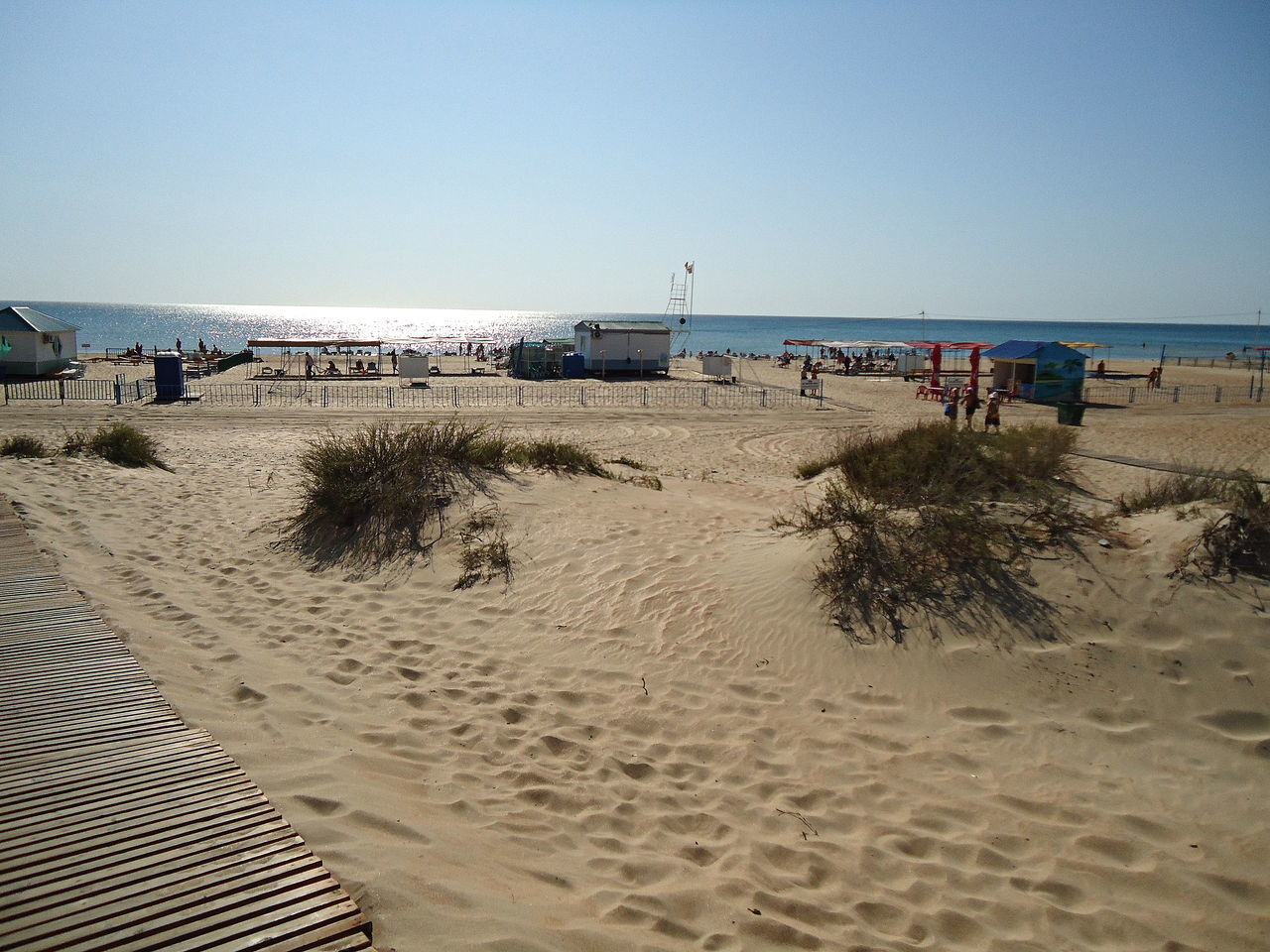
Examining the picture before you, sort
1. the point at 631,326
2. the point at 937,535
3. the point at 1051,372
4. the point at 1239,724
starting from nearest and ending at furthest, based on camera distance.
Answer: the point at 1239,724 < the point at 937,535 < the point at 1051,372 < the point at 631,326

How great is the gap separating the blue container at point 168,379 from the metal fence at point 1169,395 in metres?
31.7

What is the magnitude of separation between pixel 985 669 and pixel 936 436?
183 inches

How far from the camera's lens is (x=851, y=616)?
676 cm

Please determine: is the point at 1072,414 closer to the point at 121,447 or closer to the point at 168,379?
the point at 121,447

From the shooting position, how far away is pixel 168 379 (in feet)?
86.0

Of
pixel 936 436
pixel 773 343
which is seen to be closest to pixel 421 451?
pixel 936 436

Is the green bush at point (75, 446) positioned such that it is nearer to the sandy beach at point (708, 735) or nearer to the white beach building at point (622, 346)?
the sandy beach at point (708, 735)

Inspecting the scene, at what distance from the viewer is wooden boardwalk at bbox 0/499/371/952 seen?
105 inches

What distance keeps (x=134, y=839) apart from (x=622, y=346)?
36.5 metres

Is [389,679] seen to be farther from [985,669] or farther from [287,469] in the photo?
[287,469]

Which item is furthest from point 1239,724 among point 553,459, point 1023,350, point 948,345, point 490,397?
point 1023,350

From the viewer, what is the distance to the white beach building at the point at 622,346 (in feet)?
126

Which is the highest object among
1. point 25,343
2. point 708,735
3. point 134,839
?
point 25,343

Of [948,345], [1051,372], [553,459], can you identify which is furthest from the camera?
[1051,372]
